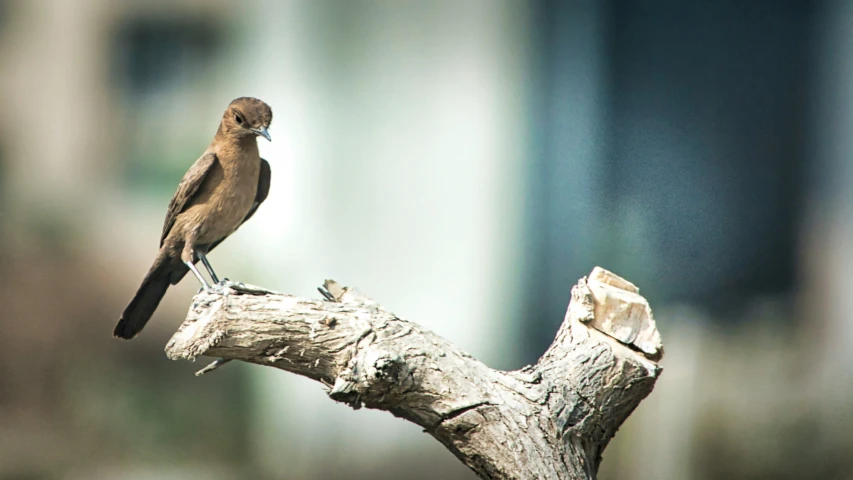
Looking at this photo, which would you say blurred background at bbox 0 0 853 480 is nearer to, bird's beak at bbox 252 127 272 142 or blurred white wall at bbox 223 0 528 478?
blurred white wall at bbox 223 0 528 478

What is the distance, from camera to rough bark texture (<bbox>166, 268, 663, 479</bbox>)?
179 cm

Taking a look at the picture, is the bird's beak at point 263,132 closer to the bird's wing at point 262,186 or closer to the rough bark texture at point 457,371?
the bird's wing at point 262,186

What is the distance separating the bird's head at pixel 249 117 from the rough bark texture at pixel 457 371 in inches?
26.2

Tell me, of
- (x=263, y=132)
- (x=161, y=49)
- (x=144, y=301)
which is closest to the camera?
(x=263, y=132)

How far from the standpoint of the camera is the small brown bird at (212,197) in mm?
2422

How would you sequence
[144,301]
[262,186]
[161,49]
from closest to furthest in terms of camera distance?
1. [144,301]
2. [262,186]
3. [161,49]

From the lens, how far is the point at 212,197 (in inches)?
97.0

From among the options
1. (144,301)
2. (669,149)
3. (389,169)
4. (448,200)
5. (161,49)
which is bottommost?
(144,301)

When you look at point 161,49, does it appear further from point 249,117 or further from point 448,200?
point 448,200

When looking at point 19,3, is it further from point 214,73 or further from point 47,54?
point 214,73

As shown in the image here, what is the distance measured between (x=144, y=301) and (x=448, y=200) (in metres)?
1.27

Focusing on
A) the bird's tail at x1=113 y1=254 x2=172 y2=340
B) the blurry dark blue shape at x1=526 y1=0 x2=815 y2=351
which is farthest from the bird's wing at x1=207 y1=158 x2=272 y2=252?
the blurry dark blue shape at x1=526 y1=0 x2=815 y2=351

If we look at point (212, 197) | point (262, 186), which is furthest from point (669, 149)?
point (212, 197)

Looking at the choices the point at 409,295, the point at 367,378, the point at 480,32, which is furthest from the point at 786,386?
the point at 367,378
